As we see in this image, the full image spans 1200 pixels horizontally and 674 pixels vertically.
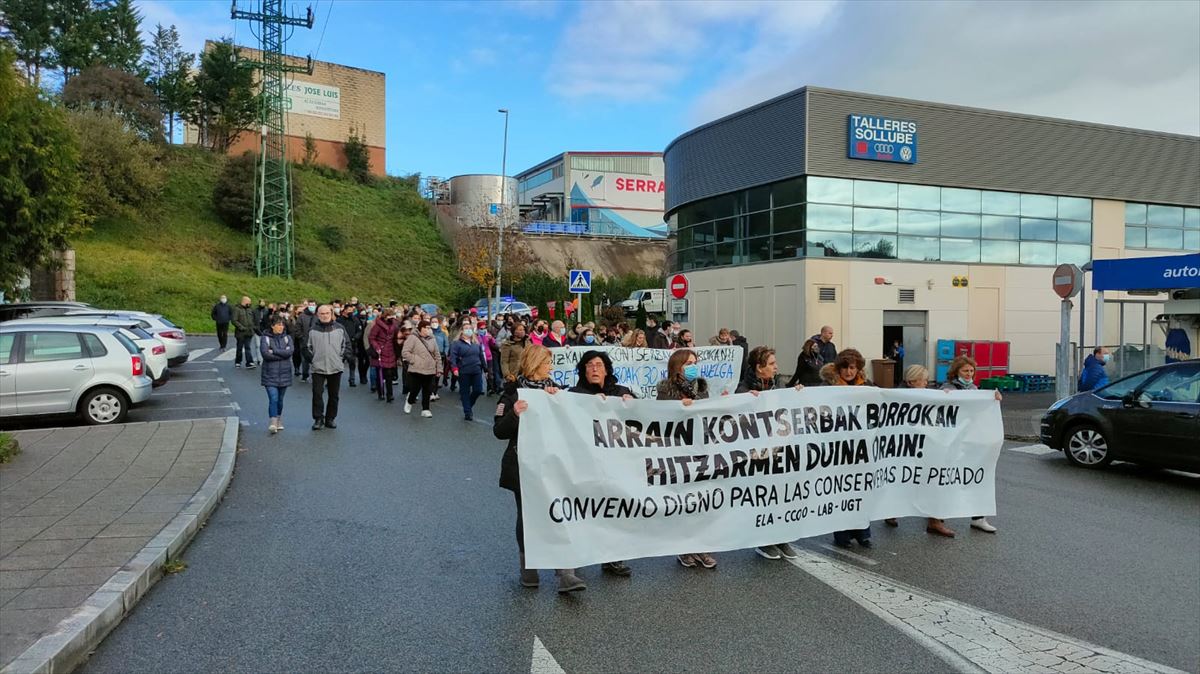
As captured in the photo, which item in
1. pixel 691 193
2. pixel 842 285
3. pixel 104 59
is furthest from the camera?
pixel 104 59

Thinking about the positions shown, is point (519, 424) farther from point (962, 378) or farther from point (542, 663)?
point (962, 378)

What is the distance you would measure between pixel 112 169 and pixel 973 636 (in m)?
51.8

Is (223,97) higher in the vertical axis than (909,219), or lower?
higher

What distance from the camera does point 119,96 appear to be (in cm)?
5094

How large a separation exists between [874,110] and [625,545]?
2100cm

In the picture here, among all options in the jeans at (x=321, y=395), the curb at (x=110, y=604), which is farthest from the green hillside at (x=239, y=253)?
the curb at (x=110, y=604)

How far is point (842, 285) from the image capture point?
2261 centimetres

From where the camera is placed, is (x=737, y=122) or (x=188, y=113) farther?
(x=188, y=113)

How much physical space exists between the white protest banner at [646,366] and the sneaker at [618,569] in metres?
5.21

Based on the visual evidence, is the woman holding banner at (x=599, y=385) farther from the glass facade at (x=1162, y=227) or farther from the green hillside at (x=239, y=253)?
the green hillside at (x=239, y=253)

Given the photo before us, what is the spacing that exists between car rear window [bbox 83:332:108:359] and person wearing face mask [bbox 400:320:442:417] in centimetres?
458

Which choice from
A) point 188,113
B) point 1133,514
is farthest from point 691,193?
point 188,113

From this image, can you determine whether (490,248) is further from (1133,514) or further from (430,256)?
(1133,514)

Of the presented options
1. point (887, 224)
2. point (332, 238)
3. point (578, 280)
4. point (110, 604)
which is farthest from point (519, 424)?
point (332, 238)
